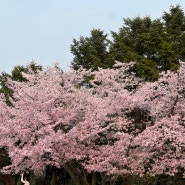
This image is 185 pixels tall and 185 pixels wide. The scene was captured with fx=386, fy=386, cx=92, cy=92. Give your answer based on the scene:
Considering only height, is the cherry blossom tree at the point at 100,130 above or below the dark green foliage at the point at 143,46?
below

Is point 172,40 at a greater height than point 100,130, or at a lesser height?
greater

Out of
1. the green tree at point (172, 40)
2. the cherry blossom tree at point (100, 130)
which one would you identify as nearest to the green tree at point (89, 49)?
the green tree at point (172, 40)

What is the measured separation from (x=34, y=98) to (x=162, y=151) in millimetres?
5600

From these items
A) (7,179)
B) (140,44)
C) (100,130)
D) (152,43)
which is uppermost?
(140,44)

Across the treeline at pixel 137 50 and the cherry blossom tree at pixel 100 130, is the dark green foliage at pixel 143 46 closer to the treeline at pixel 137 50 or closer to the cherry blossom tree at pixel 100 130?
the treeline at pixel 137 50

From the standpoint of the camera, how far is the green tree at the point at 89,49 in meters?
35.9

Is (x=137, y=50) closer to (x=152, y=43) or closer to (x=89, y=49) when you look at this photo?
(x=152, y=43)

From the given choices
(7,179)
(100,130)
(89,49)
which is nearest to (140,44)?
(89,49)

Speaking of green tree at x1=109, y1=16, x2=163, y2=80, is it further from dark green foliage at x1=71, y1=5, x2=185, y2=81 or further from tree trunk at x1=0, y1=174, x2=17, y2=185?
tree trunk at x1=0, y1=174, x2=17, y2=185

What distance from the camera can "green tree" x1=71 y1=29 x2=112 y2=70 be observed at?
118ft

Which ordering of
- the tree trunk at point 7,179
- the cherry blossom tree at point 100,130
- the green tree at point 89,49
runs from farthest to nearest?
the green tree at point 89,49 < the tree trunk at point 7,179 < the cherry blossom tree at point 100,130

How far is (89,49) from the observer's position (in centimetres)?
3622

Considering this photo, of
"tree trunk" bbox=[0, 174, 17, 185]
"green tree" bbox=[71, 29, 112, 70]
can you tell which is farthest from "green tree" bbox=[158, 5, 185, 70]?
"tree trunk" bbox=[0, 174, 17, 185]

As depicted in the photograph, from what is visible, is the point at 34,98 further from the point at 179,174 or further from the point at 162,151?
the point at 179,174
